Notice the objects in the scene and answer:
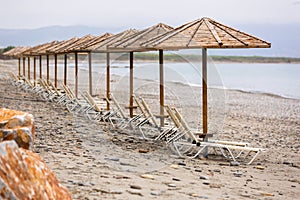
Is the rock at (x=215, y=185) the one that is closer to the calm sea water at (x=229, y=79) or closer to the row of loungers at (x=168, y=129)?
the row of loungers at (x=168, y=129)

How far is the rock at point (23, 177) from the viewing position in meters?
2.84

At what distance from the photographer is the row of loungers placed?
6461 millimetres

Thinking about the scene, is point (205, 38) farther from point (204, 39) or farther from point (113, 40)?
point (113, 40)

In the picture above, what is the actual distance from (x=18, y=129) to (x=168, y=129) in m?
3.79

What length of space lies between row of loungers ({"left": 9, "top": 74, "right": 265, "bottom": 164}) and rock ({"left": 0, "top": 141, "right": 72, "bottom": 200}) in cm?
325

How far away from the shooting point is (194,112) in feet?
45.1

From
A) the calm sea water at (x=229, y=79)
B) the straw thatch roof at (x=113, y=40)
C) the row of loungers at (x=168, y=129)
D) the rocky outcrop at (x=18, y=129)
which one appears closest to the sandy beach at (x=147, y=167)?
the row of loungers at (x=168, y=129)

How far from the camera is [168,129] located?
7465 millimetres

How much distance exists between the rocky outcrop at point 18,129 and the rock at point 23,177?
702mm

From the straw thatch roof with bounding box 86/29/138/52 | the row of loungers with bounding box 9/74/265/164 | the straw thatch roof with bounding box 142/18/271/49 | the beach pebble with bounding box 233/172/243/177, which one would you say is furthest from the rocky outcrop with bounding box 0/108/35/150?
the straw thatch roof with bounding box 86/29/138/52

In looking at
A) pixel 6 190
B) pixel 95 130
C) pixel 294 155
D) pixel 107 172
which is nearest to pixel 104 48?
pixel 95 130

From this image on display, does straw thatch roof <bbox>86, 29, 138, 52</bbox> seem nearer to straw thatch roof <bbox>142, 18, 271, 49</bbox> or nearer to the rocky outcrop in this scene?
straw thatch roof <bbox>142, 18, 271, 49</bbox>

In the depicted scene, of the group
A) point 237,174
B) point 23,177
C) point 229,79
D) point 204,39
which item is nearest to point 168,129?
point 204,39

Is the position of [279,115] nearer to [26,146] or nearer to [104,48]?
[104,48]
